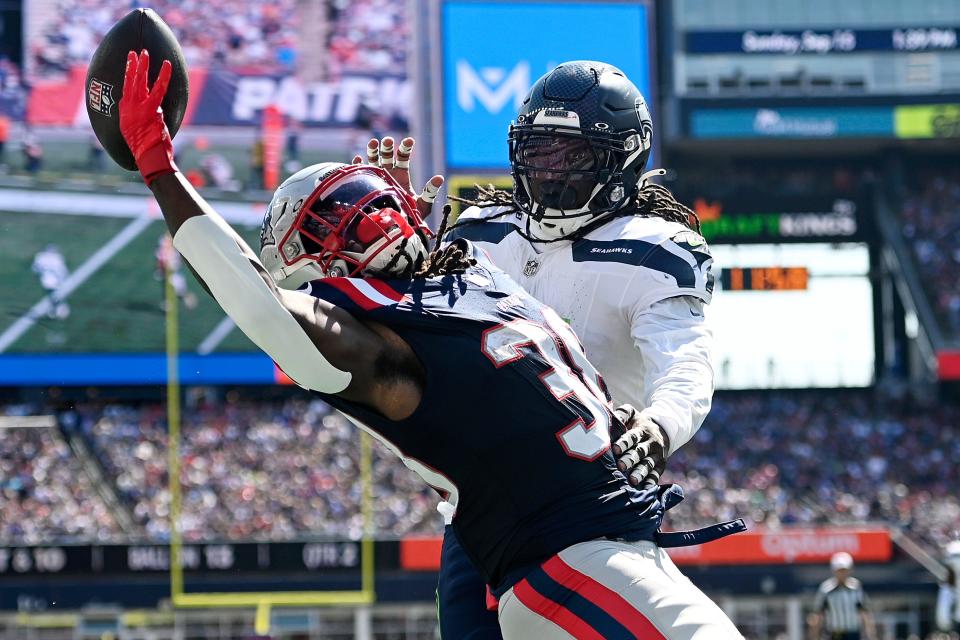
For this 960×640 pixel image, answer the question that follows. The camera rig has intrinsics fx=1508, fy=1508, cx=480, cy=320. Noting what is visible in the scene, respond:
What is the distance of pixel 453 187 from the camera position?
63.7ft

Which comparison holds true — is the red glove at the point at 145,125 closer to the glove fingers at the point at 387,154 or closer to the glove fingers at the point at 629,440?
the glove fingers at the point at 629,440

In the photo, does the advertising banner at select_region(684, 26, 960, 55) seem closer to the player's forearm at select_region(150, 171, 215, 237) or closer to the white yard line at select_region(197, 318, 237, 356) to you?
the white yard line at select_region(197, 318, 237, 356)

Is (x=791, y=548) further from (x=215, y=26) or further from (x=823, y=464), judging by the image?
(x=215, y=26)

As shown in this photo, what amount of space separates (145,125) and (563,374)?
3.13 ft

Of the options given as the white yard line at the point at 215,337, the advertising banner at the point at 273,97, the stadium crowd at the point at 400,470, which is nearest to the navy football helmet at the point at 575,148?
the stadium crowd at the point at 400,470

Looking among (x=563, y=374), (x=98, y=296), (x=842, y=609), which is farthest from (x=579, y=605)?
(x=98, y=296)

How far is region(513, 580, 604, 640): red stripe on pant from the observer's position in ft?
9.51

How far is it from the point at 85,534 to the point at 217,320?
4024mm

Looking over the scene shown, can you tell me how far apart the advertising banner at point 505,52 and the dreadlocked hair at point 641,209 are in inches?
670

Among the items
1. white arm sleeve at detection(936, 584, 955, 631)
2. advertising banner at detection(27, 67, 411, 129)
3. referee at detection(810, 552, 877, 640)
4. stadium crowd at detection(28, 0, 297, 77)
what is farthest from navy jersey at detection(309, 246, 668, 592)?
stadium crowd at detection(28, 0, 297, 77)

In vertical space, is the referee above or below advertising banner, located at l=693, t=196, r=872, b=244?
below

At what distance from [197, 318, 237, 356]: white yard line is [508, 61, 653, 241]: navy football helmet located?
17682 millimetres

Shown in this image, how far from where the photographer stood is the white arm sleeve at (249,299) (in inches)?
103

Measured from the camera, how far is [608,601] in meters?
2.89
